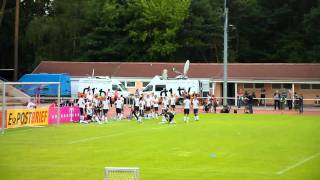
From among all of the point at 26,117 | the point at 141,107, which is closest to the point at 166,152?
the point at 26,117

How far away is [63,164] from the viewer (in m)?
17.0

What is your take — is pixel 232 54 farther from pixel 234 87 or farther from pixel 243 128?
pixel 243 128

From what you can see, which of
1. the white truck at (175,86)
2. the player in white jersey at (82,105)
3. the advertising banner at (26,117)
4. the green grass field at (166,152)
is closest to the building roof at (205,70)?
the white truck at (175,86)

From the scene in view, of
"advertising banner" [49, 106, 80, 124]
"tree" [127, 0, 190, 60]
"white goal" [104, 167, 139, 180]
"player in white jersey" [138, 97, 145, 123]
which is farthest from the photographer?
"tree" [127, 0, 190, 60]

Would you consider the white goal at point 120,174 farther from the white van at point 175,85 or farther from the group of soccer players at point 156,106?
the white van at point 175,85

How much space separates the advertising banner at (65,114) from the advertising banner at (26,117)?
0.98 metres

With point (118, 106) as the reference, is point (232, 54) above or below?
above

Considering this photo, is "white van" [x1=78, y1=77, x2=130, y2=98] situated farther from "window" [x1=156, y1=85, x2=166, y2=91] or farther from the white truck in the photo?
"window" [x1=156, y1=85, x2=166, y2=91]

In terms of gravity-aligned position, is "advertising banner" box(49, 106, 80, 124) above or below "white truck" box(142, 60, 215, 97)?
below

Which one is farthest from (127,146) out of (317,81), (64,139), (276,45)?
(276,45)

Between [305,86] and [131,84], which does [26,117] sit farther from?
[305,86]

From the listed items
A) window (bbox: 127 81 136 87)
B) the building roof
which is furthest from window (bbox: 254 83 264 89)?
window (bbox: 127 81 136 87)

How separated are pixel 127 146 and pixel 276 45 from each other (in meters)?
57.9

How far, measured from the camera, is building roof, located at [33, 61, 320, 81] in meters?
59.8
